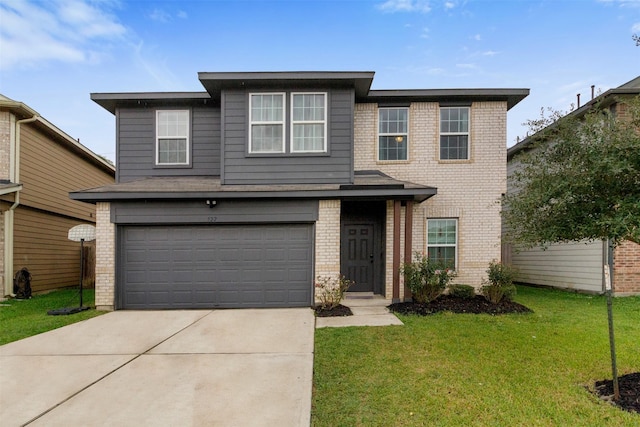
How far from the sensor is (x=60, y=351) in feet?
16.7

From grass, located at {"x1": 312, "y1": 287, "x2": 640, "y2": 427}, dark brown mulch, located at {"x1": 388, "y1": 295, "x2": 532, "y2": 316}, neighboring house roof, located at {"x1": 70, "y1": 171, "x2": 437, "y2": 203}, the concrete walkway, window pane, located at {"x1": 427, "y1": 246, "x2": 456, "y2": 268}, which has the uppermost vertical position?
neighboring house roof, located at {"x1": 70, "y1": 171, "x2": 437, "y2": 203}

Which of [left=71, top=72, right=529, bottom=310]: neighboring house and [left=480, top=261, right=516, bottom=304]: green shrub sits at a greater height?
[left=71, top=72, right=529, bottom=310]: neighboring house

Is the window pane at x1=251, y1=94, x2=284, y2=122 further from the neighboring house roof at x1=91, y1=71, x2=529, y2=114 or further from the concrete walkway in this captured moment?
the concrete walkway

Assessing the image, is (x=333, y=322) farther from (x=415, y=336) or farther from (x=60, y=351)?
(x=60, y=351)

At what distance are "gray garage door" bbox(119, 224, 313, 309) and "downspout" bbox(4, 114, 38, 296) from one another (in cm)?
465

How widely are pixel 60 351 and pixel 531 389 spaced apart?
6.34 meters

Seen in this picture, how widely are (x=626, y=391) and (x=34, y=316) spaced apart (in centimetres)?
1021

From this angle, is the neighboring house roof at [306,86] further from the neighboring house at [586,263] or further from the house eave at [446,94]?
the neighboring house at [586,263]

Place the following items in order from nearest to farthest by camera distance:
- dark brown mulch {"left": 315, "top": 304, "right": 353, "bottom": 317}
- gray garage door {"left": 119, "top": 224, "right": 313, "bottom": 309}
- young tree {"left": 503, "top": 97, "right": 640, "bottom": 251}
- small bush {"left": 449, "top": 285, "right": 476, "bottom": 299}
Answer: young tree {"left": 503, "top": 97, "right": 640, "bottom": 251}, dark brown mulch {"left": 315, "top": 304, "right": 353, "bottom": 317}, gray garage door {"left": 119, "top": 224, "right": 313, "bottom": 309}, small bush {"left": 449, "top": 285, "right": 476, "bottom": 299}

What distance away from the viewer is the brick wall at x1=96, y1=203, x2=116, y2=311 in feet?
25.6

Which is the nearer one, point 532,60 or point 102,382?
point 102,382

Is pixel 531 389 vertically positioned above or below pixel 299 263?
below

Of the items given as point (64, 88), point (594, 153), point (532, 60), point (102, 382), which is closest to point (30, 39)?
point (64, 88)

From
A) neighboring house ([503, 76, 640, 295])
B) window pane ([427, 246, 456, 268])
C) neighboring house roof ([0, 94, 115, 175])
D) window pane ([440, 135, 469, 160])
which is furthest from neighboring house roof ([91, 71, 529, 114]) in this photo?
window pane ([427, 246, 456, 268])
